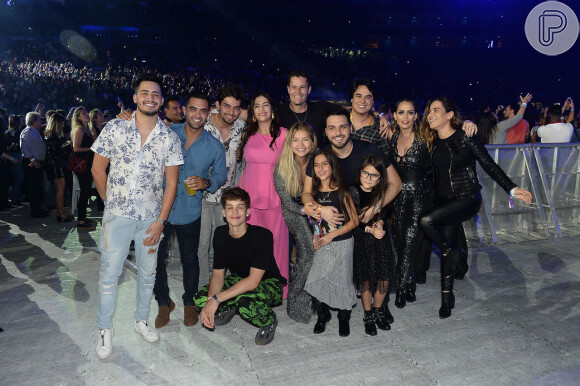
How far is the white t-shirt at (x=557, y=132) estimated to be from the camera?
6.53 meters

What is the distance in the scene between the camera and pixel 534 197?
6.04 m

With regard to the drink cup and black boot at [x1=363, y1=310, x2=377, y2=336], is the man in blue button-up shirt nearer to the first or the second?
the drink cup

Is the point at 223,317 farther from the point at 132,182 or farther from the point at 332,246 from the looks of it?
the point at 132,182

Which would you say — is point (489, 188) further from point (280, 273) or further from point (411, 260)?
point (280, 273)

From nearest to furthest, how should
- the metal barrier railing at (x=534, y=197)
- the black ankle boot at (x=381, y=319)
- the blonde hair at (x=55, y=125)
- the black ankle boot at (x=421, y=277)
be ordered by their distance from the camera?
the black ankle boot at (x=381, y=319), the black ankle boot at (x=421, y=277), the metal barrier railing at (x=534, y=197), the blonde hair at (x=55, y=125)

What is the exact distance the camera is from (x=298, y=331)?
134 inches

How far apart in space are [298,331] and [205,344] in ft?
2.30

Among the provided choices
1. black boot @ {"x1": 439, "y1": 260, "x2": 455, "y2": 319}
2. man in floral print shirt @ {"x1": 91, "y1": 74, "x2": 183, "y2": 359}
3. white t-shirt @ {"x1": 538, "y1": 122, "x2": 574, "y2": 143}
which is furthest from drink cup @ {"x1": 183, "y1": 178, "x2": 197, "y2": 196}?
white t-shirt @ {"x1": 538, "y1": 122, "x2": 574, "y2": 143}

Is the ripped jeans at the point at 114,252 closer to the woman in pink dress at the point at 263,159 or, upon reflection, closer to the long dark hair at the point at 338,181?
the woman in pink dress at the point at 263,159

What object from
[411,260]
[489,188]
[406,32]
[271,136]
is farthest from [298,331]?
[406,32]

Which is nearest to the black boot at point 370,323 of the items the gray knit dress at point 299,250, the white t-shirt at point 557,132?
the gray knit dress at point 299,250

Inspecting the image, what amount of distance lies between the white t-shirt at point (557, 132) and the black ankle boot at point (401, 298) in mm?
4285

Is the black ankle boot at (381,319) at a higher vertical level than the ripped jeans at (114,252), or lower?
lower

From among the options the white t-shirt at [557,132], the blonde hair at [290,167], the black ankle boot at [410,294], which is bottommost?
the black ankle boot at [410,294]
